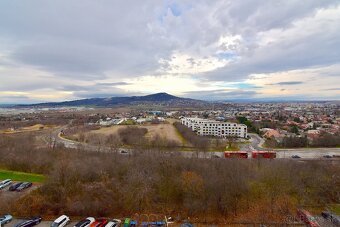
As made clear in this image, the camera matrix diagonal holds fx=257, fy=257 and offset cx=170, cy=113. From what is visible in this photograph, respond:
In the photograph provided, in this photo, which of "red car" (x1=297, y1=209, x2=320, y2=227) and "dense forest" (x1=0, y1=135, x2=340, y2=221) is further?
"dense forest" (x1=0, y1=135, x2=340, y2=221)

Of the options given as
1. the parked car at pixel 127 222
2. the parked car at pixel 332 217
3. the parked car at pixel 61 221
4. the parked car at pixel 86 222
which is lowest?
the parked car at pixel 332 217

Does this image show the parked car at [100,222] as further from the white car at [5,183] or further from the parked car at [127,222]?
the white car at [5,183]

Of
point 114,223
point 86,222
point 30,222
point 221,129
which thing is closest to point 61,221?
point 86,222

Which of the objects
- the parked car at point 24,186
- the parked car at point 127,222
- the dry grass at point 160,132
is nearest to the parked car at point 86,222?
the parked car at point 127,222

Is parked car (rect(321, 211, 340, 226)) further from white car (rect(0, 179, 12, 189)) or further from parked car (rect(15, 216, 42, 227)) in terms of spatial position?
white car (rect(0, 179, 12, 189))

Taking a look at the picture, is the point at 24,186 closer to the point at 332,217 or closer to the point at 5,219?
the point at 5,219

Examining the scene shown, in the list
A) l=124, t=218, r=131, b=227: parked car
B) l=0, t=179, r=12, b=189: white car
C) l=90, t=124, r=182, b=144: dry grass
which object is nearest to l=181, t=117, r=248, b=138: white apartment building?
l=90, t=124, r=182, b=144: dry grass
